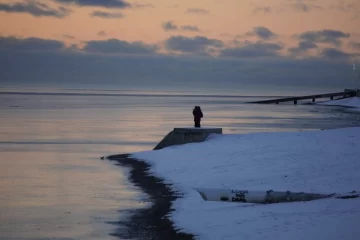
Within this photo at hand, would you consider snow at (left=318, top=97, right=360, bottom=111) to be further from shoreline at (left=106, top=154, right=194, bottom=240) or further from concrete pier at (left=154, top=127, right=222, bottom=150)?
shoreline at (left=106, top=154, right=194, bottom=240)

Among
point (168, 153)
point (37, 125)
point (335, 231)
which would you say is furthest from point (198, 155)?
point (37, 125)

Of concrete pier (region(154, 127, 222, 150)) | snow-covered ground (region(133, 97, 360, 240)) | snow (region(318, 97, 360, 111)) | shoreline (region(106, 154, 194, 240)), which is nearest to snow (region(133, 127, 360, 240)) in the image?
snow-covered ground (region(133, 97, 360, 240))

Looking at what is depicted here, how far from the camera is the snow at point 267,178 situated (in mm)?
13219

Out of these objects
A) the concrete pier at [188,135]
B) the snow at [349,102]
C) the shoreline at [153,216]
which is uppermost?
the concrete pier at [188,135]

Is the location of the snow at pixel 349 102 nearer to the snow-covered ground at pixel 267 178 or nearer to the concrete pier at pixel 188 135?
the concrete pier at pixel 188 135

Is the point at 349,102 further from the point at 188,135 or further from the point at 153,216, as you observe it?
the point at 153,216

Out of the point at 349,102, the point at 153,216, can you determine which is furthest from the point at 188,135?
the point at 349,102

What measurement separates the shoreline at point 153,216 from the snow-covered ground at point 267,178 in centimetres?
26

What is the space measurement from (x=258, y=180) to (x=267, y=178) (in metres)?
0.28

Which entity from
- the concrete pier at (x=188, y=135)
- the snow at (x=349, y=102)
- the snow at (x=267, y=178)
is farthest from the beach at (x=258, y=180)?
the snow at (x=349, y=102)

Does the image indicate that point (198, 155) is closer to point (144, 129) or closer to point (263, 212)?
point (263, 212)

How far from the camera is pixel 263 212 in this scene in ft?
48.7

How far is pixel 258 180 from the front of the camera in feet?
64.3

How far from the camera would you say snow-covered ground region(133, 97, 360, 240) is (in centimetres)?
1320
